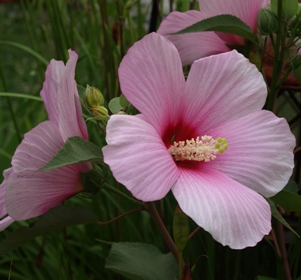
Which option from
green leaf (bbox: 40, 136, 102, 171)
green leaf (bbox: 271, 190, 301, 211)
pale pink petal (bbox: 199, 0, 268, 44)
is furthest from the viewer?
pale pink petal (bbox: 199, 0, 268, 44)

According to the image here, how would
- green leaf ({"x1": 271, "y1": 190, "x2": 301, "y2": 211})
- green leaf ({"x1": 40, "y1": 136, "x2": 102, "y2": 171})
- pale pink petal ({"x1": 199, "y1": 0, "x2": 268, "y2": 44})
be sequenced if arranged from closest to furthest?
green leaf ({"x1": 40, "y1": 136, "x2": 102, "y2": 171}), green leaf ({"x1": 271, "y1": 190, "x2": 301, "y2": 211}), pale pink petal ({"x1": 199, "y1": 0, "x2": 268, "y2": 44})

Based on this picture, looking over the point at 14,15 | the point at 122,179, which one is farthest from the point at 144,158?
the point at 14,15

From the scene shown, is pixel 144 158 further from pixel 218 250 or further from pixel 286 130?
pixel 218 250

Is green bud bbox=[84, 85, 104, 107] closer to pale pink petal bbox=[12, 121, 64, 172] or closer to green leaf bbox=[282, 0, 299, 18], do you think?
pale pink petal bbox=[12, 121, 64, 172]

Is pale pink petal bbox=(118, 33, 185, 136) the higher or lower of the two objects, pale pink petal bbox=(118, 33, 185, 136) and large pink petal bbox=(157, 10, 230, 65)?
the higher

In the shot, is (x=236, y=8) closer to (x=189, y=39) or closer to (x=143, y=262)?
(x=189, y=39)

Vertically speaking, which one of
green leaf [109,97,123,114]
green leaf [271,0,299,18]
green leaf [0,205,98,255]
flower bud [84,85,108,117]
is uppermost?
green leaf [271,0,299,18]

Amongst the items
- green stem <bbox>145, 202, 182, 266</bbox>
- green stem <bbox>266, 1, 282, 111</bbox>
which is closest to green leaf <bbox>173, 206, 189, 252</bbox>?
green stem <bbox>145, 202, 182, 266</bbox>
